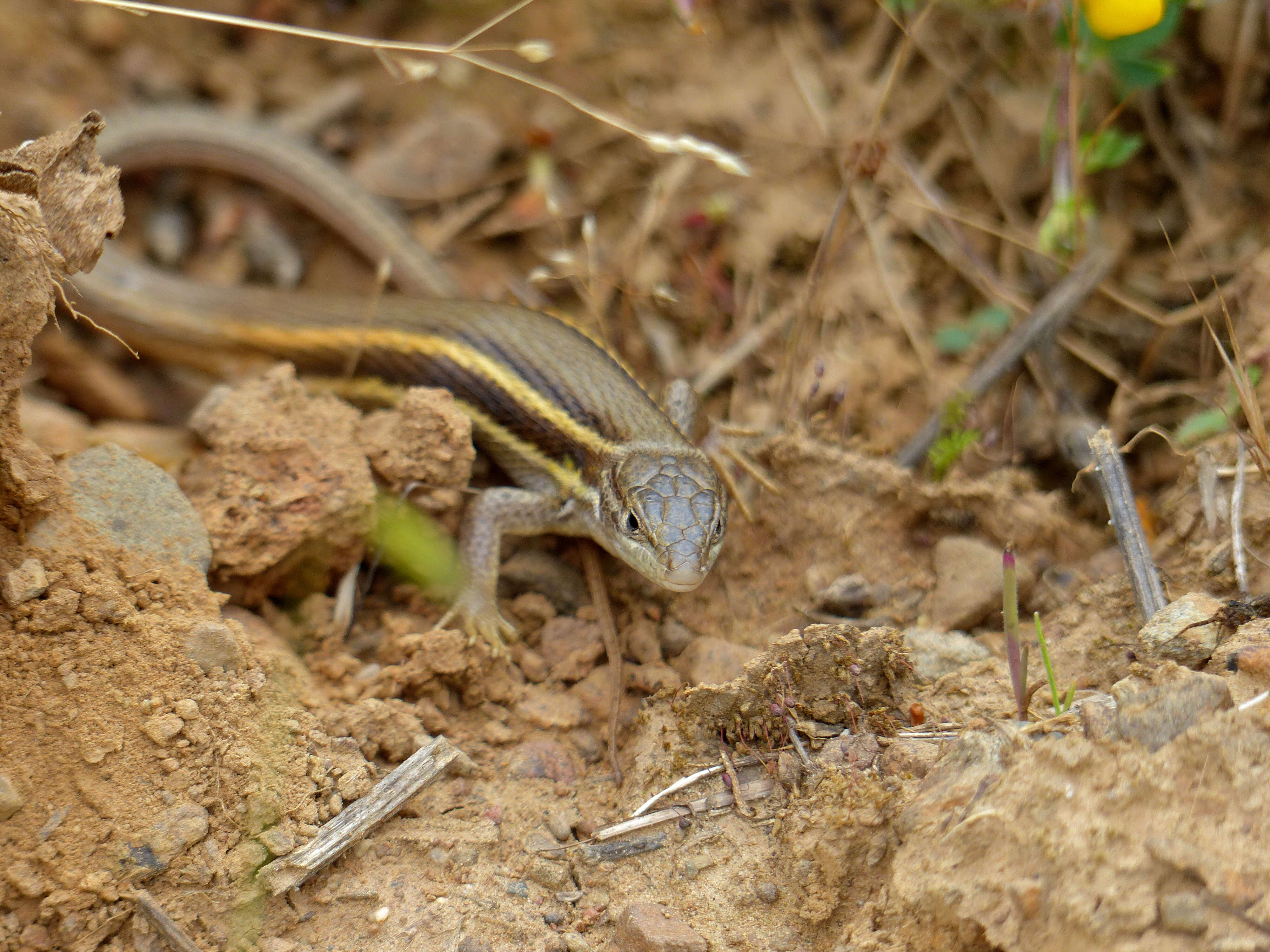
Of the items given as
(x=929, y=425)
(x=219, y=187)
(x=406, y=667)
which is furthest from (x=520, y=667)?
(x=219, y=187)

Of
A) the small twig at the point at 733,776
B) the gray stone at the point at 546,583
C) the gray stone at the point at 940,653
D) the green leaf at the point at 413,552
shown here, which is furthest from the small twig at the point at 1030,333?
the green leaf at the point at 413,552

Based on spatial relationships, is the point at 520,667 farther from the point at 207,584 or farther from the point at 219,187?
the point at 219,187

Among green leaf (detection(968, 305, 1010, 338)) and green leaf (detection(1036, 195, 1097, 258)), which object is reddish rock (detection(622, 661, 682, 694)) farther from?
green leaf (detection(1036, 195, 1097, 258))

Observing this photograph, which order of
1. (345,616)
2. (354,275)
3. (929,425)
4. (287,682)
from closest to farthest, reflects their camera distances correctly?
A: (287,682) → (345,616) → (929,425) → (354,275)

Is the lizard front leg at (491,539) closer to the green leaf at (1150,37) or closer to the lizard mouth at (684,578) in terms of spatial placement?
the lizard mouth at (684,578)

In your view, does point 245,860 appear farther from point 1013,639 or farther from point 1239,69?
point 1239,69

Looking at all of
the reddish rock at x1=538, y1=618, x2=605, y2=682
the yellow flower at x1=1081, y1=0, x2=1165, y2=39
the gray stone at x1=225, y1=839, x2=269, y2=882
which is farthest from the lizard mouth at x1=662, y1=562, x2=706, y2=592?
the yellow flower at x1=1081, y1=0, x2=1165, y2=39
